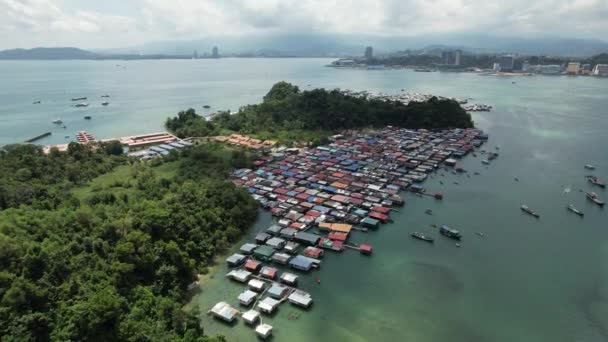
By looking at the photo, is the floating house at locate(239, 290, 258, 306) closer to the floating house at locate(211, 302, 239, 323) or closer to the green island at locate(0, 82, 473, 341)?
the floating house at locate(211, 302, 239, 323)

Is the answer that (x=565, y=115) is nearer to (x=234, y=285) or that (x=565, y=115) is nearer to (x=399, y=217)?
(x=399, y=217)

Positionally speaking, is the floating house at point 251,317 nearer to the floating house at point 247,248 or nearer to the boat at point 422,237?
the floating house at point 247,248

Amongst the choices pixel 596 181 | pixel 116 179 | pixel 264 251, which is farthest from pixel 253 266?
pixel 596 181

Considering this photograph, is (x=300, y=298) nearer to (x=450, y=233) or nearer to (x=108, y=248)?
(x=108, y=248)

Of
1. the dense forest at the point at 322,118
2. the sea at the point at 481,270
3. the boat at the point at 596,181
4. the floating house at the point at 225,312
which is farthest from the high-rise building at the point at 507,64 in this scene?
the floating house at the point at 225,312

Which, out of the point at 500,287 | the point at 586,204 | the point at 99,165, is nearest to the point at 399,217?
the point at 500,287

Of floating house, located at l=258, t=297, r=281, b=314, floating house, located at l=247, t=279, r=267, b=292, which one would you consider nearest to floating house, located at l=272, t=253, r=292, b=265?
floating house, located at l=247, t=279, r=267, b=292
